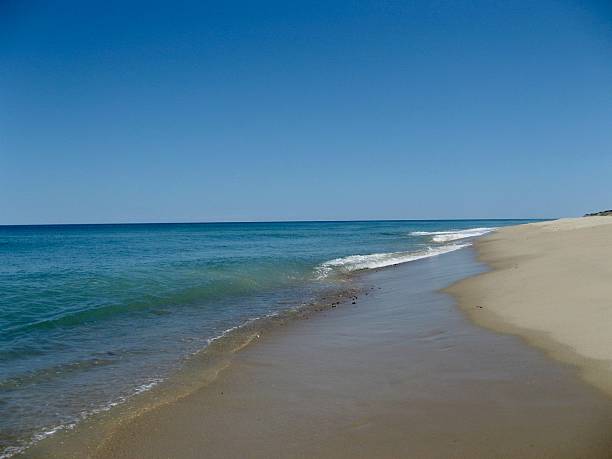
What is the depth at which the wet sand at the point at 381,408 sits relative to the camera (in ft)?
14.4

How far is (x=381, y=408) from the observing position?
5.30 m

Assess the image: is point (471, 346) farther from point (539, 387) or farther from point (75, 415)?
point (75, 415)

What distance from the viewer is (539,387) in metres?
5.60

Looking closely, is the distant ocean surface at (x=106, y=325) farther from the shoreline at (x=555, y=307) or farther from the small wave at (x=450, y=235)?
the small wave at (x=450, y=235)

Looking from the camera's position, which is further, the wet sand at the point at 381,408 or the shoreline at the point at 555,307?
the shoreline at the point at 555,307

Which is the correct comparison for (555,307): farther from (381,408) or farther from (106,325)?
(106,325)

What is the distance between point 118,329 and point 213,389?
528 cm

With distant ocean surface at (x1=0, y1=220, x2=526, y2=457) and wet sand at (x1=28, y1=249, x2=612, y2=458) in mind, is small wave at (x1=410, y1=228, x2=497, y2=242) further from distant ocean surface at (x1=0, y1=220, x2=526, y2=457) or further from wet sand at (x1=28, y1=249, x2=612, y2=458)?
wet sand at (x1=28, y1=249, x2=612, y2=458)

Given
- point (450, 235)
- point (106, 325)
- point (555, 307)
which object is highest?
point (450, 235)

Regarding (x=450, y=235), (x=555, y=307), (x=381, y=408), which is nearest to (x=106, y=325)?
(x=381, y=408)

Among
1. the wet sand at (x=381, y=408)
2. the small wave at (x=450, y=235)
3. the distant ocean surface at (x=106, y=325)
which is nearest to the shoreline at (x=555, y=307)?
the wet sand at (x=381, y=408)

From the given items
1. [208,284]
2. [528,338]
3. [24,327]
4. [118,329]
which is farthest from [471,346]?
[208,284]

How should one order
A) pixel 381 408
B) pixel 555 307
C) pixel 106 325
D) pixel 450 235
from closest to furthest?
pixel 381 408
pixel 555 307
pixel 106 325
pixel 450 235

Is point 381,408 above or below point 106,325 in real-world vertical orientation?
above
